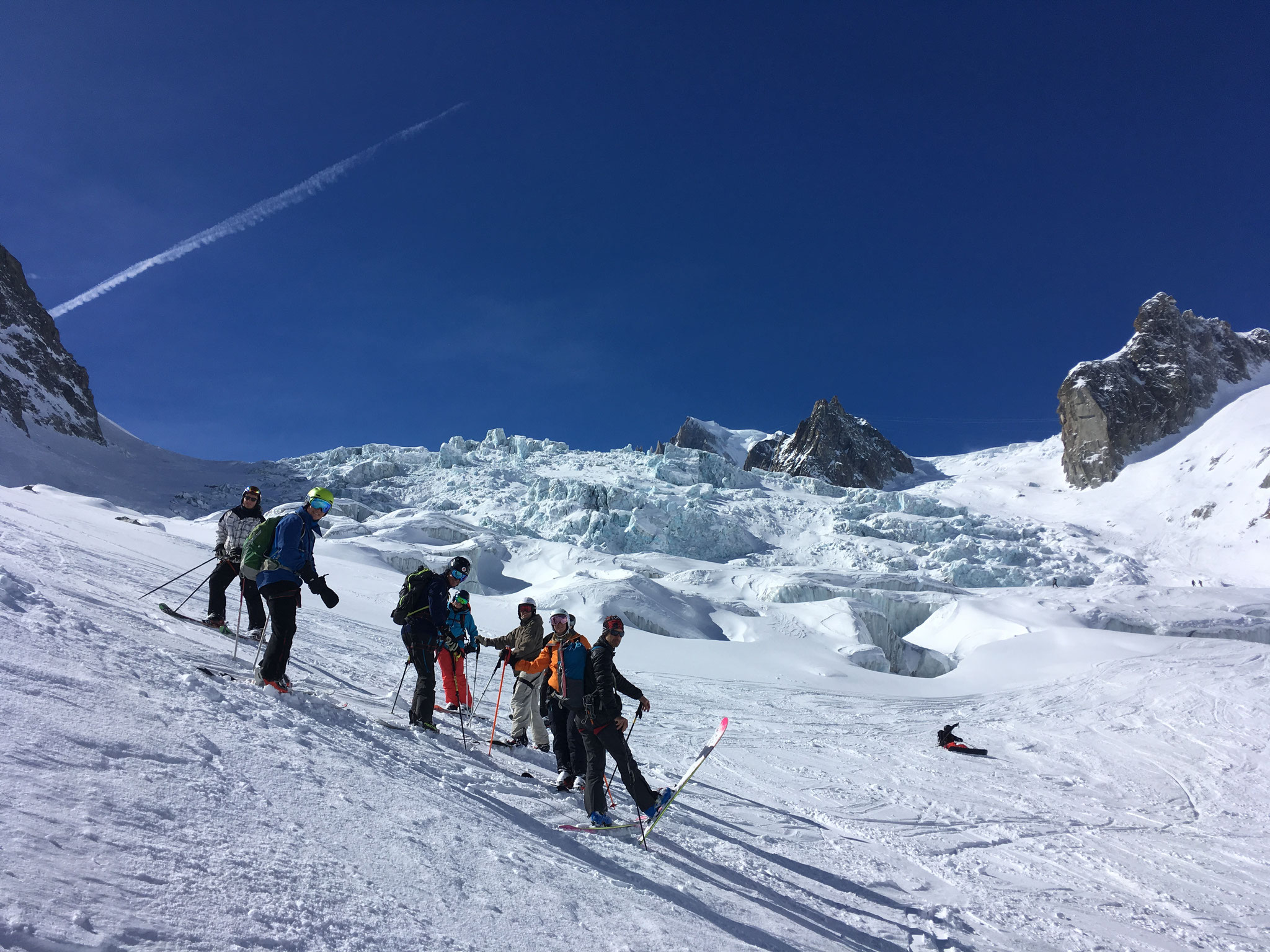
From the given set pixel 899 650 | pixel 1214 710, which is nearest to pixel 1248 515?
pixel 899 650

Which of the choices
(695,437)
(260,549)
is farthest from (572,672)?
(695,437)

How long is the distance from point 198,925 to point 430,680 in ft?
13.3

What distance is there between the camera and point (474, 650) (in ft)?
23.3

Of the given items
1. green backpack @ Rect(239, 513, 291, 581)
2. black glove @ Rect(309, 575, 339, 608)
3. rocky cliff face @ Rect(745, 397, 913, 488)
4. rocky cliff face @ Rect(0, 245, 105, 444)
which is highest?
rocky cliff face @ Rect(745, 397, 913, 488)

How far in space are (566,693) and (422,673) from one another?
1724mm

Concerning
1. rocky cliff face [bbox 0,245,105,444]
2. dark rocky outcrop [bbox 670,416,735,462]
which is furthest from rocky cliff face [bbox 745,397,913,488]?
rocky cliff face [bbox 0,245,105,444]

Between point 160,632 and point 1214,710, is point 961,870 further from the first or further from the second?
point 1214,710

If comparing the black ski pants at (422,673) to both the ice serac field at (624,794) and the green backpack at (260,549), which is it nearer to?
the ice serac field at (624,794)

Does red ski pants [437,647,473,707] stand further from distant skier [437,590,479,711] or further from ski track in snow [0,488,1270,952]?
ski track in snow [0,488,1270,952]

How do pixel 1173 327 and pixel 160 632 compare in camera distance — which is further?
pixel 1173 327

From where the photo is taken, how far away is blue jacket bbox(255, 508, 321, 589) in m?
5.77

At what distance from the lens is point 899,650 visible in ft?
86.2

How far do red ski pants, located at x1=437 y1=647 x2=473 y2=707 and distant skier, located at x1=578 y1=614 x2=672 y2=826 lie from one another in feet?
7.60

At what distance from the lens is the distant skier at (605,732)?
499 cm
